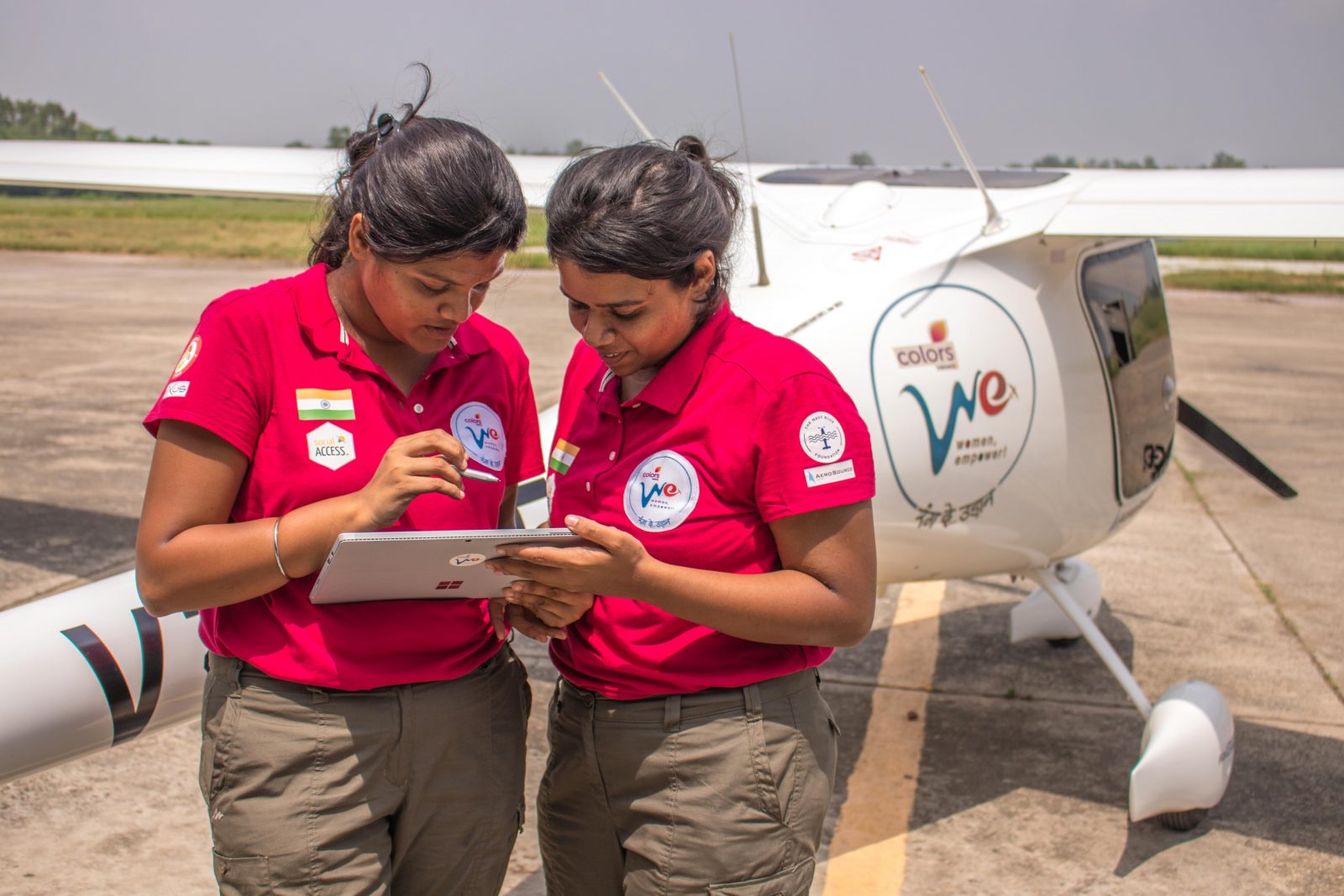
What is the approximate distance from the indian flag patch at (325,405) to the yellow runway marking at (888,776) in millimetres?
2751

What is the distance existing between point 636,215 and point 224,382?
0.70 m

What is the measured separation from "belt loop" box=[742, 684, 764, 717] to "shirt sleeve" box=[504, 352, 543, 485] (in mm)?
600

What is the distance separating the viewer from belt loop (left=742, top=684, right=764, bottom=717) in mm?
2107

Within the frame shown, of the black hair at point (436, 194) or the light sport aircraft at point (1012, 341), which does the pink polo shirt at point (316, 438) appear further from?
the light sport aircraft at point (1012, 341)

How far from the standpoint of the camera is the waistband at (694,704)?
2105mm

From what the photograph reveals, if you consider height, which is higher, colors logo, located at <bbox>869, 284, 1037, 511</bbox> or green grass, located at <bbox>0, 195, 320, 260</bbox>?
green grass, located at <bbox>0, 195, 320, 260</bbox>

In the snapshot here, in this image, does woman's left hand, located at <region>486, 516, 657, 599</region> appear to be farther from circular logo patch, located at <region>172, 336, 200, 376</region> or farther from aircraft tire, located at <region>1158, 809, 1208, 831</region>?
aircraft tire, located at <region>1158, 809, 1208, 831</region>

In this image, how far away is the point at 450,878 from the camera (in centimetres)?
223

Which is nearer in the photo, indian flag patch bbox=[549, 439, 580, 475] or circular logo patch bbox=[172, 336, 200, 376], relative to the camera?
circular logo patch bbox=[172, 336, 200, 376]

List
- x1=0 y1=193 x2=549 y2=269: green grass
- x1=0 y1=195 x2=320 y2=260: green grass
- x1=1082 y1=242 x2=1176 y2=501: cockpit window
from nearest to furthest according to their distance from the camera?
x1=1082 y1=242 x2=1176 y2=501: cockpit window < x1=0 y1=193 x2=549 y2=269: green grass < x1=0 y1=195 x2=320 y2=260: green grass

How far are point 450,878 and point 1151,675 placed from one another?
15.6ft

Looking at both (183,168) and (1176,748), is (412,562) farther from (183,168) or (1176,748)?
(183,168)

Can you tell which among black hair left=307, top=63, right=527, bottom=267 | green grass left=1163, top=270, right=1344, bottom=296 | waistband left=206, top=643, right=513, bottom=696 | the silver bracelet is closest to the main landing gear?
waistband left=206, top=643, right=513, bottom=696

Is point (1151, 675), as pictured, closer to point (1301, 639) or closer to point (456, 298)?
point (1301, 639)
